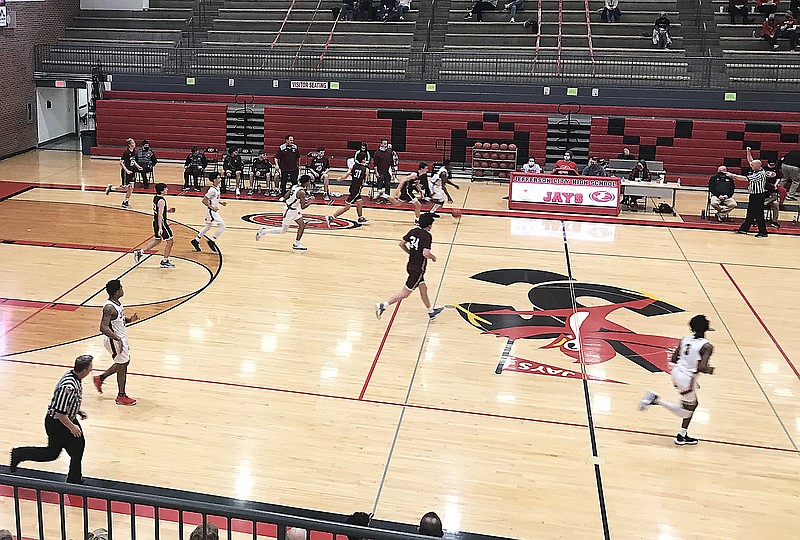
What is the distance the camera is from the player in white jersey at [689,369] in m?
9.72

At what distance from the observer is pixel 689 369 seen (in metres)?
9.83

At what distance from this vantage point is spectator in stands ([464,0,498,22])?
32.3 metres

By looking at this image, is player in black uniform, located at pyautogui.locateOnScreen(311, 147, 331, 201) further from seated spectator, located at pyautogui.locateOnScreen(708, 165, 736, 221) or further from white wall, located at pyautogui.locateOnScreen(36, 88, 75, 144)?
white wall, located at pyautogui.locateOnScreen(36, 88, 75, 144)

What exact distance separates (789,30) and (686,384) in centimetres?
2367

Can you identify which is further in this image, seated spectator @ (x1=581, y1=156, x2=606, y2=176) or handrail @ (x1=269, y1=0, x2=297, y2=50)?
handrail @ (x1=269, y1=0, x2=297, y2=50)

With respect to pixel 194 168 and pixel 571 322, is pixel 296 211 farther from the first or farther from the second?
pixel 194 168

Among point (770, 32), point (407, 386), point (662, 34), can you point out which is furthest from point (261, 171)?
point (770, 32)

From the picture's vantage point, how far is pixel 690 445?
32.9ft

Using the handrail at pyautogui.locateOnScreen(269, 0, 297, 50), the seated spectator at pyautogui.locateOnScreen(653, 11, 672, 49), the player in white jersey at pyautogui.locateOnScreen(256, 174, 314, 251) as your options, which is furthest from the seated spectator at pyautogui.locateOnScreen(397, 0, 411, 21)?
the player in white jersey at pyautogui.locateOnScreen(256, 174, 314, 251)

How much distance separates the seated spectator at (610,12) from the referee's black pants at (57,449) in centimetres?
2801

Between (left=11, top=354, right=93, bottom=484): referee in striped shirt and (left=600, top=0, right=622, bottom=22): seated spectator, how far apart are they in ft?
91.0

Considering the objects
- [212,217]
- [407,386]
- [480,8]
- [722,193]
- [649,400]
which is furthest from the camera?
[480,8]

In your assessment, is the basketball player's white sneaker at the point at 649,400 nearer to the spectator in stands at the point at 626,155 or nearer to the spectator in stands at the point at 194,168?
the spectator in stands at the point at 626,155

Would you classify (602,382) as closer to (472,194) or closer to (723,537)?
(723,537)
